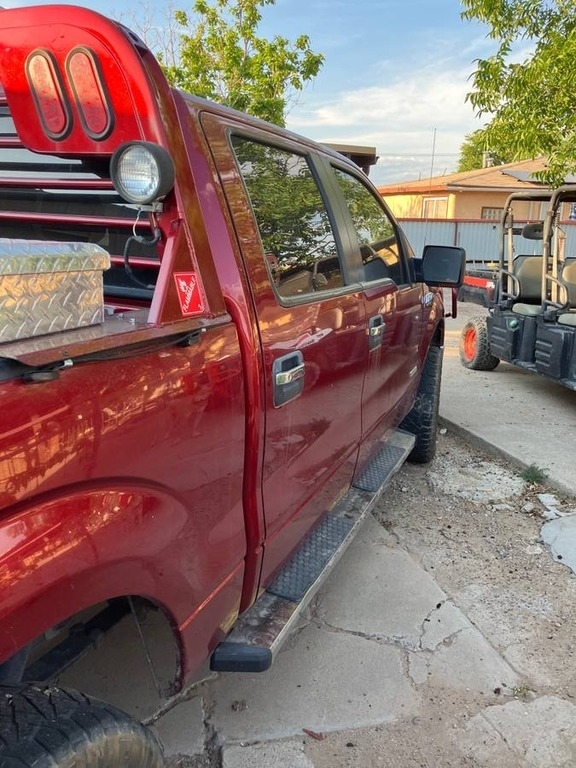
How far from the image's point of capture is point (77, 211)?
2.07 meters

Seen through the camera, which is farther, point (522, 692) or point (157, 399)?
point (522, 692)

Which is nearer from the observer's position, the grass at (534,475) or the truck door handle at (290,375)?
the truck door handle at (290,375)

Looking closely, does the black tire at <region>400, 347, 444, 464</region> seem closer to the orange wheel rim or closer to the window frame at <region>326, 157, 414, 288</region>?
the window frame at <region>326, 157, 414, 288</region>

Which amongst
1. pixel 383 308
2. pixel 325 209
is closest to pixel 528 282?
pixel 383 308

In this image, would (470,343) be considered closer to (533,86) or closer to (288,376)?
(533,86)

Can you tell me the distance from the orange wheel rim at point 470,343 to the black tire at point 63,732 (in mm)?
6854

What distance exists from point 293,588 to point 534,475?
286 centimetres

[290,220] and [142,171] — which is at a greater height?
[142,171]

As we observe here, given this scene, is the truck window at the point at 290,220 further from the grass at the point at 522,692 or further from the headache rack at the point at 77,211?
the grass at the point at 522,692

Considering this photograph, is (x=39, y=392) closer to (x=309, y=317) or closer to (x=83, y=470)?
(x=83, y=470)

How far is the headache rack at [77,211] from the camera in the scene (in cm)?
188

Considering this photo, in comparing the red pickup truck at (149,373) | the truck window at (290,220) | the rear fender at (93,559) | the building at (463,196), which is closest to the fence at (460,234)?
the building at (463,196)

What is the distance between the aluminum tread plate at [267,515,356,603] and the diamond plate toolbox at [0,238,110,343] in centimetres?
127

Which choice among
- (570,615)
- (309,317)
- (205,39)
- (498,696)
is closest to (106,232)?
(309,317)
